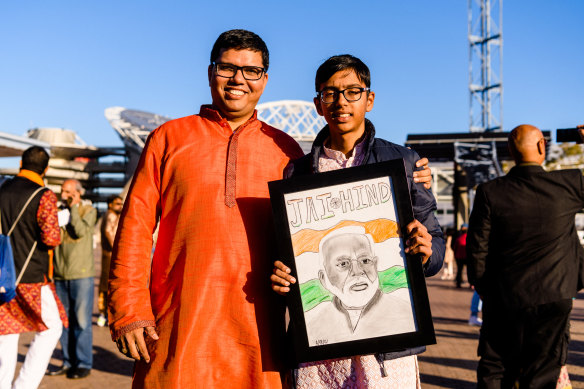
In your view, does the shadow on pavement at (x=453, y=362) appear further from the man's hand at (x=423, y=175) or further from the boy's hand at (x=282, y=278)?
the boy's hand at (x=282, y=278)

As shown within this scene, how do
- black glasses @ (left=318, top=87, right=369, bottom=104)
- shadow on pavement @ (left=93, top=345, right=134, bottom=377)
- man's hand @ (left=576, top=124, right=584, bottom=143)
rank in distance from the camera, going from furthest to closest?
shadow on pavement @ (left=93, top=345, right=134, bottom=377), man's hand @ (left=576, top=124, right=584, bottom=143), black glasses @ (left=318, top=87, right=369, bottom=104)

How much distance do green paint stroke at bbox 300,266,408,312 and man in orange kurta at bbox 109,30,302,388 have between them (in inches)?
10.1

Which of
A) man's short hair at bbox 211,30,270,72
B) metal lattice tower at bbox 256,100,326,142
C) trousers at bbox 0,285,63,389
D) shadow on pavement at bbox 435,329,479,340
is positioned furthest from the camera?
metal lattice tower at bbox 256,100,326,142

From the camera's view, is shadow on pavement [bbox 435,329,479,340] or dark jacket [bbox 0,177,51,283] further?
shadow on pavement [bbox 435,329,479,340]

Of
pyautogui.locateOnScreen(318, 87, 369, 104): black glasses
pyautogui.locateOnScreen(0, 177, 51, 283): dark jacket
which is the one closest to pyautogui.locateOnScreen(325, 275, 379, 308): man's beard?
pyautogui.locateOnScreen(318, 87, 369, 104): black glasses

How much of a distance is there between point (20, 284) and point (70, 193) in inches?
80.5

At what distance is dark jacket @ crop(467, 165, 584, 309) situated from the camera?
3.12 metres

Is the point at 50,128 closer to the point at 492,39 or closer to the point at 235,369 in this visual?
the point at 492,39

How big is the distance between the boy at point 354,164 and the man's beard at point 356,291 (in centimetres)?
18

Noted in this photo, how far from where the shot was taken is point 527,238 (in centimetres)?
316

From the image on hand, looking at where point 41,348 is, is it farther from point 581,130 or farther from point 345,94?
point 581,130

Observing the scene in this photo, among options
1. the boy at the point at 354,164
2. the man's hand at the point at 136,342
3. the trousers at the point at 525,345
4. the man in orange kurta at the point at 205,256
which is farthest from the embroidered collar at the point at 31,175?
the trousers at the point at 525,345

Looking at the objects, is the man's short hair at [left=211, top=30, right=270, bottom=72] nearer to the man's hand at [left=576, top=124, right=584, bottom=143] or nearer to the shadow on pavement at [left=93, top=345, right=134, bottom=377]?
the man's hand at [left=576, top=124, right=584, bottom=143]

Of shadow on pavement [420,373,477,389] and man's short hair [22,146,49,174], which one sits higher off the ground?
man's short hair [22,146,49,174]
